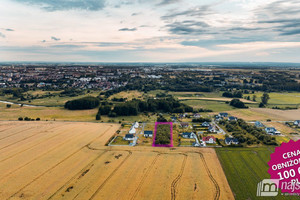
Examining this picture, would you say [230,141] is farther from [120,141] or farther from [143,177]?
[120,141]

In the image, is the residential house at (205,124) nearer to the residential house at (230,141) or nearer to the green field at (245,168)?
the residential house at (230,141)

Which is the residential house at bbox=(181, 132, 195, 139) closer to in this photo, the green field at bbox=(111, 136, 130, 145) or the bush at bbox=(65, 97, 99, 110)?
the green field at bbox=(111, 136, 130, 145)

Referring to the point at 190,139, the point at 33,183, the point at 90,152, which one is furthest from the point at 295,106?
the point at 33,183

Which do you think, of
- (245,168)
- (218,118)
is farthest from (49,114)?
(245,168)

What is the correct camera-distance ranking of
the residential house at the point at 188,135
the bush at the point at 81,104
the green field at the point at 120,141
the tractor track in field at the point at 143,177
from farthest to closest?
the bush at the point at 81,104 → the residential house at the point at 188,135 → the green field at the point at 120,141 → the tractor track in field at the point at 143,177

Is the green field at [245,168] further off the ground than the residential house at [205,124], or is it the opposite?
the residential house at [205,124]

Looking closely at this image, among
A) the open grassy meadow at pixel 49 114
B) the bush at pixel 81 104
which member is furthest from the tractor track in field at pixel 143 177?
the bush at pixel 81 104
